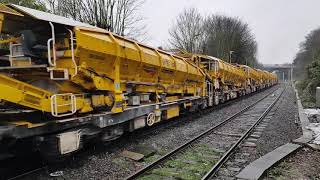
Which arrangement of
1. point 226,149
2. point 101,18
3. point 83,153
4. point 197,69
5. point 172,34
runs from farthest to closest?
point 172,34, point 101,18, point 197,69, point 226,149, point 83,153

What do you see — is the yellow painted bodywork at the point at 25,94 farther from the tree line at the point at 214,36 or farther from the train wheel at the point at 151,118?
the tree line at the point at 214,36

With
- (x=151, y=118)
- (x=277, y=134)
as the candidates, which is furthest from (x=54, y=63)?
(x=277, y=134)

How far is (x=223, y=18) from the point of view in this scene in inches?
2488

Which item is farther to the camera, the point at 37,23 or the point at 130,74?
the point at 130,74

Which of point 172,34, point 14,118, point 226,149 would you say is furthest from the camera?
point 172,34

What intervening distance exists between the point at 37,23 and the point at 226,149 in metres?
5.88

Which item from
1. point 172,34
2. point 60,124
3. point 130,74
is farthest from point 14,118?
point 172,34

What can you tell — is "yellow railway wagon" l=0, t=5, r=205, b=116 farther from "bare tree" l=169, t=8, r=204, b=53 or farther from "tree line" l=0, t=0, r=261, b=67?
"bare tree" l=169, t=8, r=204, b=53

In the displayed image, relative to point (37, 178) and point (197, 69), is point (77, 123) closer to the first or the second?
point (37, 178)

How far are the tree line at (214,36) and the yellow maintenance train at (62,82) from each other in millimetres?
37556

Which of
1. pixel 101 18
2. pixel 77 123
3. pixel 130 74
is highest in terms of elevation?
pixel 101 18

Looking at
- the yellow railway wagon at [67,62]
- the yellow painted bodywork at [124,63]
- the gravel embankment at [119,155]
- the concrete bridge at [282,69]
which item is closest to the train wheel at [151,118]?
the gravel embankment at [119,155]

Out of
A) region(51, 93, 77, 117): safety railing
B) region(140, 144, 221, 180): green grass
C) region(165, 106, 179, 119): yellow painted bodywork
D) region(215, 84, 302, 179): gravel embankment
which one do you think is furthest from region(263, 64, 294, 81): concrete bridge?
region(51, 93, 77, 117): safety railing

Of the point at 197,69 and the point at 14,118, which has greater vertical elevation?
the point at 197,69
